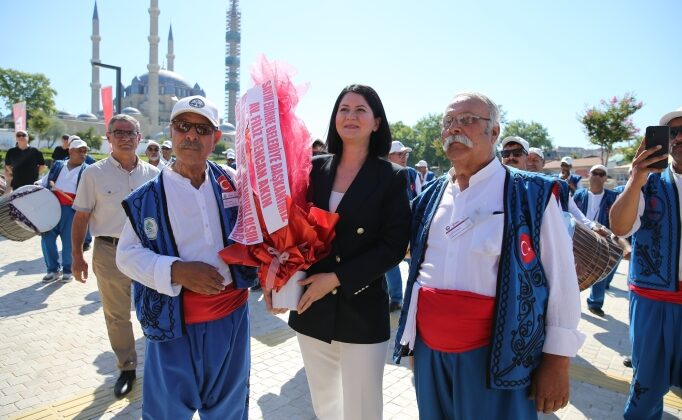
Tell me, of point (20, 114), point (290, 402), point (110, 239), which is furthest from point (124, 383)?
point (20, 114)

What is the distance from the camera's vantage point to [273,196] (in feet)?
7.29

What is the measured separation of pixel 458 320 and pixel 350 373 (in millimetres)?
800

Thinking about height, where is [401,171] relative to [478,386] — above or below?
above

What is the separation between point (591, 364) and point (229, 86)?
11564 centimetres

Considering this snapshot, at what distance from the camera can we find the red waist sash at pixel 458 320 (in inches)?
76.9

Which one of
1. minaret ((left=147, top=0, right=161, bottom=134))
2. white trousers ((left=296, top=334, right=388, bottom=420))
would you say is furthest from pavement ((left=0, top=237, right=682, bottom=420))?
minaret ((left=147, top=0, right=161, bottom=134))

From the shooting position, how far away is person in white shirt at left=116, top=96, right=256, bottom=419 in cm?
233

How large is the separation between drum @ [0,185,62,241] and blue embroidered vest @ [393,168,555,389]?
19.6 feet

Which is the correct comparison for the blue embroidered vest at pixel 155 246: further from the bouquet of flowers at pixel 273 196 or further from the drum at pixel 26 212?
the drum at pixel 26 212

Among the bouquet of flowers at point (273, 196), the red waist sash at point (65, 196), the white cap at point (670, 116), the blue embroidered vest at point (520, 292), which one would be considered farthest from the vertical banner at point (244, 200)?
the red waist sash at point (65, 196)

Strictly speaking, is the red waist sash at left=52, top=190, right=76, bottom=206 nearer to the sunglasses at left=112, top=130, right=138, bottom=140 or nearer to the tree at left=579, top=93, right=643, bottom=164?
the sunglasses at left=112, top=130, right=138, bottom=140

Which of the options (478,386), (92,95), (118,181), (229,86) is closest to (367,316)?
(478,386)

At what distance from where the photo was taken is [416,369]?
2234 millimetres

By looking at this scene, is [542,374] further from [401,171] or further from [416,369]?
[401,171]
